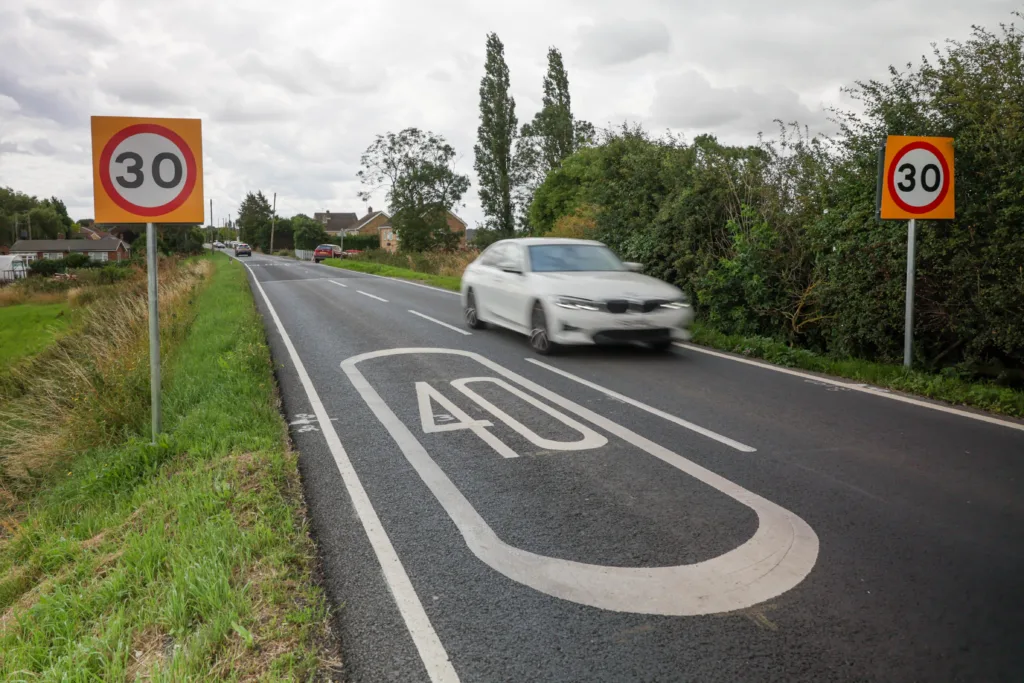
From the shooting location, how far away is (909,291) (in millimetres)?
7902

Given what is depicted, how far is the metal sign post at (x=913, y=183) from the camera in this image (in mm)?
7633

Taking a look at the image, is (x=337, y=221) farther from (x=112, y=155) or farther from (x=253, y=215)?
(x=112, y=155)

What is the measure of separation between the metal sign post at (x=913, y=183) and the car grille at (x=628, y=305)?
9.45ft

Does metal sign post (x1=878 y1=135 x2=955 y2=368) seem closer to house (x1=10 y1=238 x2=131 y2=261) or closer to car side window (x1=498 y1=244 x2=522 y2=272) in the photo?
car side window (x1=498 y1=244 x2=522 y2=272)

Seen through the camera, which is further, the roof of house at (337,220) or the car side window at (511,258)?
the roof of house at (337,220)

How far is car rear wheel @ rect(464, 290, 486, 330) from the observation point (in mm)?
12773

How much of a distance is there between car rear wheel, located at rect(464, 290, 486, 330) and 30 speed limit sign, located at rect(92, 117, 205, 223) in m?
7.07

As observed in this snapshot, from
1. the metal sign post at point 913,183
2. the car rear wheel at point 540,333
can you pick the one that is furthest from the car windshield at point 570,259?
the metal sign post at point 913,183

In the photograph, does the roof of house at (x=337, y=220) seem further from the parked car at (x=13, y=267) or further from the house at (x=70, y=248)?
the parked car at (x=13, y=267)

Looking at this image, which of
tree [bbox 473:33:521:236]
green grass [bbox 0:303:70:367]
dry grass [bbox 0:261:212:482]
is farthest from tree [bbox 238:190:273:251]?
dry grass [bbox 0:261:212:482]

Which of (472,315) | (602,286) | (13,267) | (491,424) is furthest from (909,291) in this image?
(13,267)

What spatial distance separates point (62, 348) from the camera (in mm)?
16594

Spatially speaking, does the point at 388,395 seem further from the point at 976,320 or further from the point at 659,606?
the point at 976,320

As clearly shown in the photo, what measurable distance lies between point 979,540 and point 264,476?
4.32 m
